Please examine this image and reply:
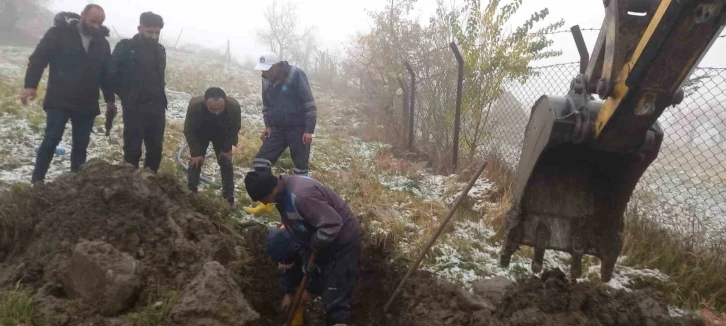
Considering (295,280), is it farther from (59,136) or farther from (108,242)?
(59,136)

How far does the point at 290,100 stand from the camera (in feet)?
15.7

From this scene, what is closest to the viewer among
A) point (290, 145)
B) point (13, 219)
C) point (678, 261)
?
point (13, 219)

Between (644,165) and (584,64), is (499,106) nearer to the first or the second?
(584,64)

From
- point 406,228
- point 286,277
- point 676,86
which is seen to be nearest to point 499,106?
point 406,228

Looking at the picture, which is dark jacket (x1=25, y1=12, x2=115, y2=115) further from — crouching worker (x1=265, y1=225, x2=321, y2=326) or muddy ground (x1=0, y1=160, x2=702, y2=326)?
crouching worker (x1=265, y1=225, x2=321, y2=326)

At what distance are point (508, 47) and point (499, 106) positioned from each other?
1.19 metres

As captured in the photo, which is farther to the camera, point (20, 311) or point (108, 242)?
point (108, 242)

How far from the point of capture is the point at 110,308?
2.73 metres

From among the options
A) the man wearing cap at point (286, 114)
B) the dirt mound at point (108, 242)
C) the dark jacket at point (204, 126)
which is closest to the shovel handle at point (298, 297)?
the dirt mound at point (108, 242)

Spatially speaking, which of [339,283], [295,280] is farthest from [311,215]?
[295,280]

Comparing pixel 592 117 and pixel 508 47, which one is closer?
pixel 592 117

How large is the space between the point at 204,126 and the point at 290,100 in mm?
932

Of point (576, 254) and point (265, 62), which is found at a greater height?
point (265, 62)

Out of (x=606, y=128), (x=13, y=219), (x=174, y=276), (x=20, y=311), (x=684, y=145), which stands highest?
(x=684, y=145)
